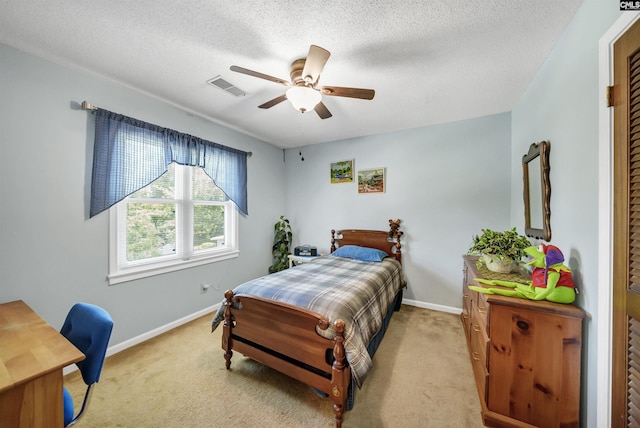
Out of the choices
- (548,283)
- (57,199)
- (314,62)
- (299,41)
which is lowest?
(548,283)

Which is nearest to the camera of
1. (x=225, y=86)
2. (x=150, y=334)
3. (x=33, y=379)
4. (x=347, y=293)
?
(x=33, y=379)

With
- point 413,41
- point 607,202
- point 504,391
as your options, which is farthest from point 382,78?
point 504,391

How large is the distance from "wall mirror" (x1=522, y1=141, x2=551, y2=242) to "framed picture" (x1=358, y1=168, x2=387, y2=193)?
165 centimetres

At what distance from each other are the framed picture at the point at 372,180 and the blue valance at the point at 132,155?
85.0 inches

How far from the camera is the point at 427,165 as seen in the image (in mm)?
3252

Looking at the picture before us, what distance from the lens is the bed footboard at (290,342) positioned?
1.46 metres

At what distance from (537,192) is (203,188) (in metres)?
3.58

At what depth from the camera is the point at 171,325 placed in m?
2.65

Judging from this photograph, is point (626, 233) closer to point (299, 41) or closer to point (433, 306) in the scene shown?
point (299, 41)

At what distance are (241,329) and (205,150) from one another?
2.21 meters

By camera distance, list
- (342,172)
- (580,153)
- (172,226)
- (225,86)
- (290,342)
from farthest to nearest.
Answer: (342,172), (172,226), (225,86), (290,342), (580,153)

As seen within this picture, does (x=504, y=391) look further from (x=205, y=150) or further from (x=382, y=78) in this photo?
(x=205, y=150)

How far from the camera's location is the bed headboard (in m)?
3.41

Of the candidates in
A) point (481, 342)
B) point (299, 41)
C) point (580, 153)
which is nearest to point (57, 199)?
point (299, 41)
